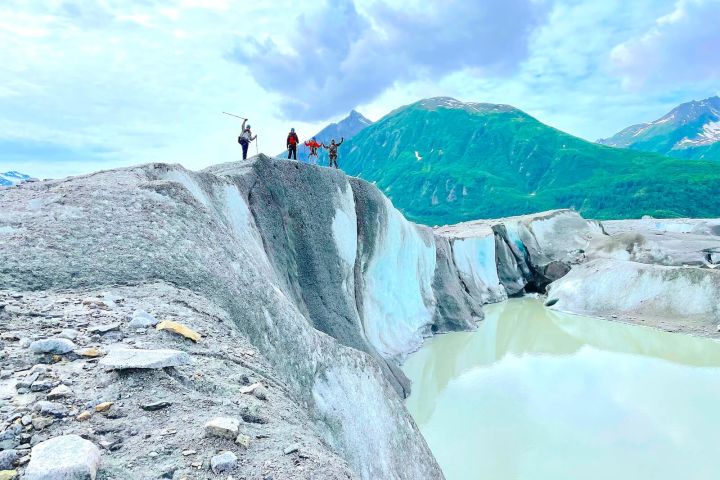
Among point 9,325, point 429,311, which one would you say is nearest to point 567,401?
point 429,311

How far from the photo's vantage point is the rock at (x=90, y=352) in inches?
135

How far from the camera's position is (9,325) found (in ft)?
12.1

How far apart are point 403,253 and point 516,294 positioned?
14.1 meters

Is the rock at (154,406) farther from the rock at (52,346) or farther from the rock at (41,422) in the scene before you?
the rock at (52,346)

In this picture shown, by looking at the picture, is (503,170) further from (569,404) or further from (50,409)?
(50,409)

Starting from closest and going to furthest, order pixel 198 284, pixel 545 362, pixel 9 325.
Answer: pixel 9 325, pixel 198 284, pixel 545 362

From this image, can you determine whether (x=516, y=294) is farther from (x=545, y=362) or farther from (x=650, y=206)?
(x=650, y=206)

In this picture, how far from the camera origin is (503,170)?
123 metres

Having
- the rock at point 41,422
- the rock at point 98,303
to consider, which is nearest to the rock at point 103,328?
the rock at point 98,303

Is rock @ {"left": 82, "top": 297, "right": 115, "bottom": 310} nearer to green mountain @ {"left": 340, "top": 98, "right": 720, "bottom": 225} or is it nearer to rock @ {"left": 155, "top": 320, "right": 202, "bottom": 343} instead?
rock @ {"left": 155, "top": 320, "right": 202, "bottom": 343}

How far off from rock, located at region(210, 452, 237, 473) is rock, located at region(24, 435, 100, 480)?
57 cm

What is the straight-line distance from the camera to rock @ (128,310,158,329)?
4.02m

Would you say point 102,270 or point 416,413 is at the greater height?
point 102,270

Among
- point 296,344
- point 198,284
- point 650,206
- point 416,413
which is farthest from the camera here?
point 650,206
